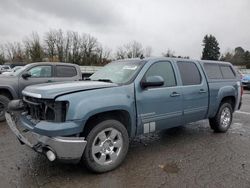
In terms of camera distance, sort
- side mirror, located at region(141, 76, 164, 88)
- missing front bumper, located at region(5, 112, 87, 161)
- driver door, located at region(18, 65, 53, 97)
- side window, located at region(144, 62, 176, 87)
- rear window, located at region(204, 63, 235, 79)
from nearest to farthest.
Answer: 1. missing front bumper, located at region(5, 112, 87, 161)
2. side mirror, located at region(141, 76, 164, 88)
3. side window, located at region(144, 62, 176, 87)
4. rear window, located at region(204, 63, 235, 79)
5. driver door, located at region(18, 65, 53, 97)

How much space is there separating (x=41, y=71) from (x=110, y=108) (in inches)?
198

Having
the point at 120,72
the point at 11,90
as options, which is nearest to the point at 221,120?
the point at 120,72

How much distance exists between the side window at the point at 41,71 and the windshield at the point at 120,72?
345 cm

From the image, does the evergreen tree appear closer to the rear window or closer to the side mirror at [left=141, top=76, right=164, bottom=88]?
the rear window

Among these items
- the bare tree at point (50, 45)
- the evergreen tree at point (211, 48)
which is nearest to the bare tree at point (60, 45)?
the bare tree at point (50, 45)

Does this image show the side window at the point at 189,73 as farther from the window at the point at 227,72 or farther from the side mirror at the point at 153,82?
the window at the point at 227,72

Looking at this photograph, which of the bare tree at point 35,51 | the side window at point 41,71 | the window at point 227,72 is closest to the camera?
the window at point 227,72

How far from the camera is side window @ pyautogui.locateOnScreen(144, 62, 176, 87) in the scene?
15.1 feet

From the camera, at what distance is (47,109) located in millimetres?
3438

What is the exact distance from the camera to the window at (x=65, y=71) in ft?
27.4

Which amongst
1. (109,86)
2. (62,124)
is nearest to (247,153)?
(109,86)

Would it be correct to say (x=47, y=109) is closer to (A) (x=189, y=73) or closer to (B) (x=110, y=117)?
(B) (x=110, y=117)

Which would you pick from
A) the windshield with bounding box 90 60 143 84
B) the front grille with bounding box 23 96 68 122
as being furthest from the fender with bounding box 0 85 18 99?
the front grille with bounding box 23 96 68 122

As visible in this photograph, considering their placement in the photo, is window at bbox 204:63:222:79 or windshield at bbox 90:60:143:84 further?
window at bbox 204:63:222:79
